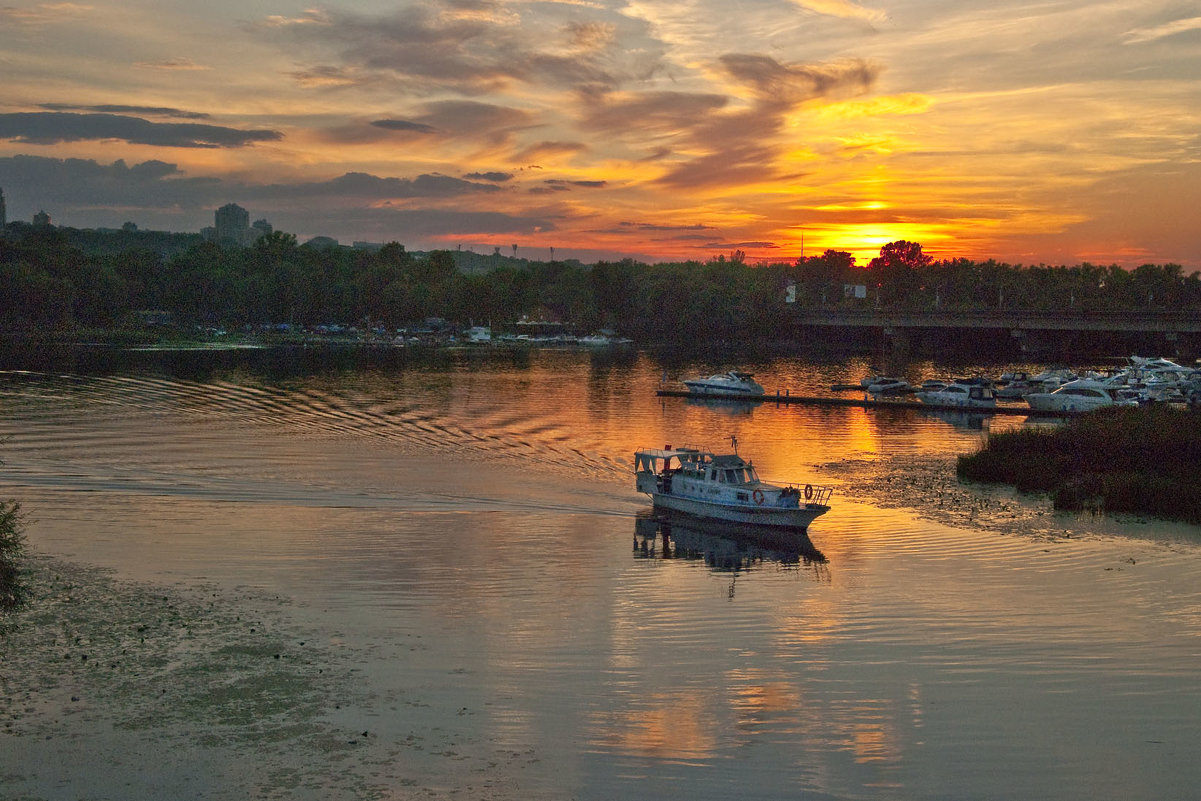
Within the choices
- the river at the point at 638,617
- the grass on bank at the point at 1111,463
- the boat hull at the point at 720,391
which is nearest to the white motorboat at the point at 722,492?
the river at the point at 638,617

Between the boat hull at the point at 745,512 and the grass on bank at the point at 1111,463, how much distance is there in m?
16.2

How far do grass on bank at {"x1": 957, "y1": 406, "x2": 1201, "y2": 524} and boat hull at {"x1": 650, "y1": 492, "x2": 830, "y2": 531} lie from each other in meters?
16.2

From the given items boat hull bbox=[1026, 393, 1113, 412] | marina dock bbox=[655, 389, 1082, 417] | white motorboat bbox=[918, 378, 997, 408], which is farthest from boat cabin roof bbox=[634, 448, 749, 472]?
white motorboat bbox=[918, 378, 997, 408]

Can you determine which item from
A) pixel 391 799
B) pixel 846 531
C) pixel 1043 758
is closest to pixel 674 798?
pixel 391 799

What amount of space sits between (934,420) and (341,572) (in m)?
78.7

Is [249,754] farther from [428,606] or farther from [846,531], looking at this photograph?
[846,531]

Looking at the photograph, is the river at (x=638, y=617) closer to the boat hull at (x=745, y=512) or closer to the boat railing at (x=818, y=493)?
the boat railing at (x=818, y=493)

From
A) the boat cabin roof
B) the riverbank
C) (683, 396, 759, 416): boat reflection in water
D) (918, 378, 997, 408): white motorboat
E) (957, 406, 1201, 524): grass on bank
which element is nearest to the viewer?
the riverbank

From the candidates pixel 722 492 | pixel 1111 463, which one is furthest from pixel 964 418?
pixel 722 492

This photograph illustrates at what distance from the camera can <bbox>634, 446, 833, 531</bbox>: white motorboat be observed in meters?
50.4

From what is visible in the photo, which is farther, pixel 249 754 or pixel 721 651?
pixel 721 651

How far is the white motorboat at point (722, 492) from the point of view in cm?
5044

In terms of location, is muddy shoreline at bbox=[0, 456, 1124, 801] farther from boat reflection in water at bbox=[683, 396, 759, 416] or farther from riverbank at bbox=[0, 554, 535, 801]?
boat reflection in water at bbox=[683, 396, 759, 416]

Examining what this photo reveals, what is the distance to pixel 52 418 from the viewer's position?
87.6 m
